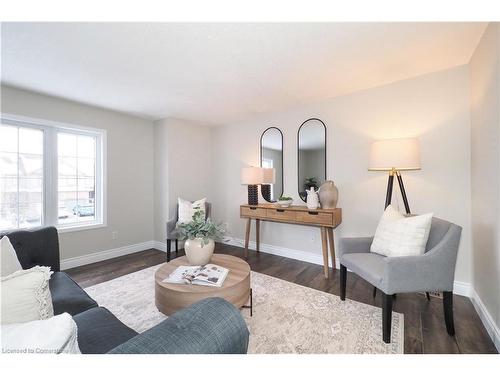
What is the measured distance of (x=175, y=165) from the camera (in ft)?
12.7

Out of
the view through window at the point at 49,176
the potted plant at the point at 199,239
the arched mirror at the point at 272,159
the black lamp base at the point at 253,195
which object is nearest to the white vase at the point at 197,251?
the potted plant at the point at 199,239

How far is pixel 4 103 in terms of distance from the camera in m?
2.54

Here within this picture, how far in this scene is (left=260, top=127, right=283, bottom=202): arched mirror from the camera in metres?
3.50

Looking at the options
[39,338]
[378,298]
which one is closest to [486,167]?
[378,298]

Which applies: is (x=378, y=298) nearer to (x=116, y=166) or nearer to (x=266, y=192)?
(x=266, y=192)

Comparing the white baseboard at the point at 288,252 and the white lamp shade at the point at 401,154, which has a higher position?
the white lamp shade at the point at 401,154

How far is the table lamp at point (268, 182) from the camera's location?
336cm

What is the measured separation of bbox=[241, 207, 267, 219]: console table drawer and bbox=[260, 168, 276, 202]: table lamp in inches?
15.6

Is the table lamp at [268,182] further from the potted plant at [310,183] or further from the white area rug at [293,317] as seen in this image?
the white area rug at [293,317]

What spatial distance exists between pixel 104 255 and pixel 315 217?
3.13 m

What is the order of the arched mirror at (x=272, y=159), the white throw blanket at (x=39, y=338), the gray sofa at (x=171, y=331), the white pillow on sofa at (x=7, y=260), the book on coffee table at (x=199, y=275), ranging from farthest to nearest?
the arched mirror at (x=272, y=159) < the book on coffee table at (x=199, y=275) < the white pillow on sofa at (x=7, y=260) < the gray sofa at (x=171, y=331) < the white throw blanket at (x=39, y=338)

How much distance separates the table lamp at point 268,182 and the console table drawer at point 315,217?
770 mm

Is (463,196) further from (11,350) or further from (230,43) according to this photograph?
(11,350)

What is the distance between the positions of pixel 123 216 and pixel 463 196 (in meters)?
4.42
